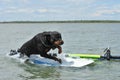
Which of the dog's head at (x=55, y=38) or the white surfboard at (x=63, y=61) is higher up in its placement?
the dog's head at (x=55, y=38)

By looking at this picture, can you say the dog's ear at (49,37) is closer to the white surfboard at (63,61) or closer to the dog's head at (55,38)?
the dog's head at (55,38)

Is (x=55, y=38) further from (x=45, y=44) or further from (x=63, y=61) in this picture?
(x=63, y=61)

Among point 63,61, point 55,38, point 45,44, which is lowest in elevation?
point 63,61

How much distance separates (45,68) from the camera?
63.2 feet

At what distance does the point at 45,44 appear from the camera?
62.6 ft

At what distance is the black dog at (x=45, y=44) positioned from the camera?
18656 millimetres

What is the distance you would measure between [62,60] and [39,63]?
1.45 meters

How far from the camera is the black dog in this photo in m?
18.7

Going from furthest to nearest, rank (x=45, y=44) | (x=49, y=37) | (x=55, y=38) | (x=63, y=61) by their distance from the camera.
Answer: (x=63, y=61)
(x=45, y=44)
(x=49, y=37)
(x=55, y=38)

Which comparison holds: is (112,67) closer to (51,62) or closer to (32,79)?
(51,62)

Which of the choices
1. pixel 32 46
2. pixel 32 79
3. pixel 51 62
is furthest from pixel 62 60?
pixel 32 79

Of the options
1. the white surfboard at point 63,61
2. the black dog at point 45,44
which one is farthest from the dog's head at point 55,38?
the white surfboard at point 63,61

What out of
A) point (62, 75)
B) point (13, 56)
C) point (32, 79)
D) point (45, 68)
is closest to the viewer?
point (32, 79)

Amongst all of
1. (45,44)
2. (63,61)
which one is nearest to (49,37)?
(45,44)
